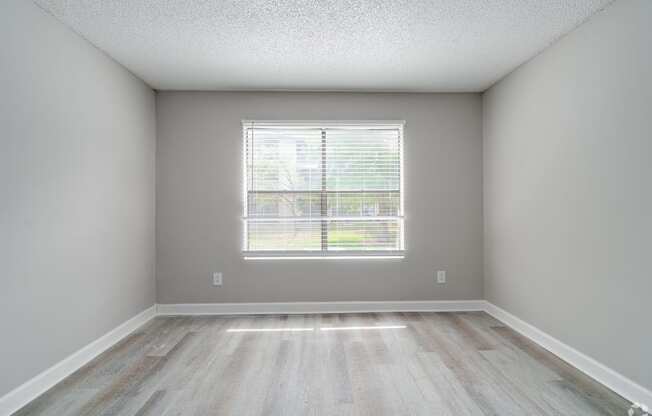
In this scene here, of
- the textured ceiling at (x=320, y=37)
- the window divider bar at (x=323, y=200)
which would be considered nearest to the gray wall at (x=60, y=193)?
the textured ceiling at (x=320, y=37)

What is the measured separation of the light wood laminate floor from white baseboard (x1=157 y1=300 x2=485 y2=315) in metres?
0.41

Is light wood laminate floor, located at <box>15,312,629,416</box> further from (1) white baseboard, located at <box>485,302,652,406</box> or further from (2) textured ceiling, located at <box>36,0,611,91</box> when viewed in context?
(2) textured ceiling, located at <box>36,0,611,91</box>

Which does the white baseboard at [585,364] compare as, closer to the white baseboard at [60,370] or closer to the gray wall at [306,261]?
the gray wall at [306,261]

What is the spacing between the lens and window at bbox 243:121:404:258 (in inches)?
175

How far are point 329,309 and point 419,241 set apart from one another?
1261mm

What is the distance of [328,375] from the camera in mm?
2781

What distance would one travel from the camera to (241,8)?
2.62 meters

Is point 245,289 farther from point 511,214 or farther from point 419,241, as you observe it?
point 511,214

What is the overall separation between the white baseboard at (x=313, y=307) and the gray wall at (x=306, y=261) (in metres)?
0.07

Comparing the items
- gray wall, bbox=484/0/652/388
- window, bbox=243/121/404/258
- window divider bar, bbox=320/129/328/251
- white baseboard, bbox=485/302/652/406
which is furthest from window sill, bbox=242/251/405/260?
white baseboard, bbox=485/302/652/406

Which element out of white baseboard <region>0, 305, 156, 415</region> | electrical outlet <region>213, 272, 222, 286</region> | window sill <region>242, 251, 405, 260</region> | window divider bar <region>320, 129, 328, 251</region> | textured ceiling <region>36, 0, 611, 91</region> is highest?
textured ceiling <region>36, 0, 611, 91</region>

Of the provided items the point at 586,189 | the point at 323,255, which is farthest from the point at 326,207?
the point at 586,189

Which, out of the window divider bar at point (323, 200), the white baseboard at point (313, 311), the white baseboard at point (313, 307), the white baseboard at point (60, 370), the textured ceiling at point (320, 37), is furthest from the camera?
the window divider bar at point (323, 200)

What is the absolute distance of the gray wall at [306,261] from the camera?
4.38m
